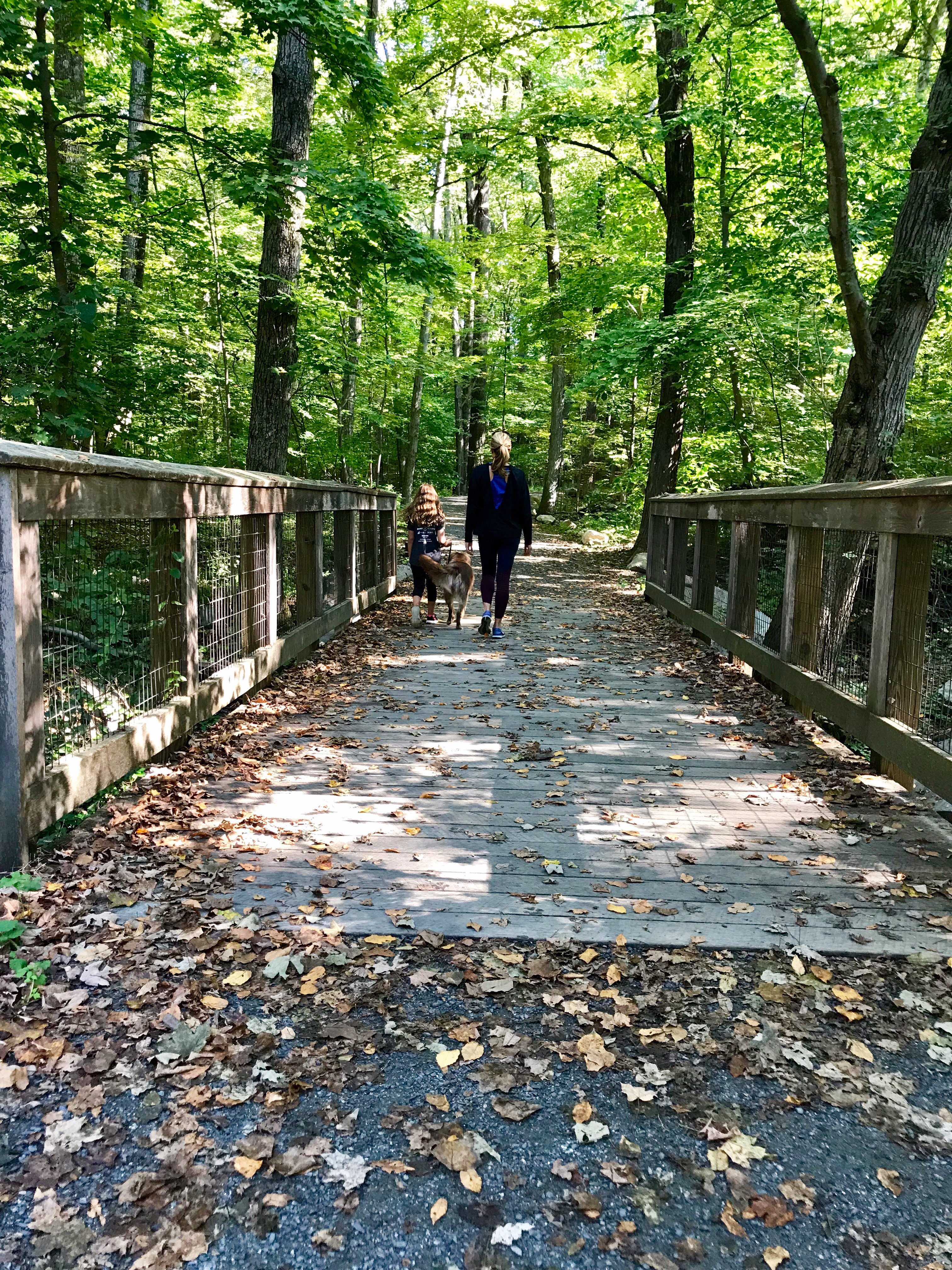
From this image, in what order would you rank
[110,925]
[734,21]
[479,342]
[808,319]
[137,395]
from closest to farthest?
1. [110,925]
2. [137,395]
3. [734,21]
4. [808,319]
5. [479,342]

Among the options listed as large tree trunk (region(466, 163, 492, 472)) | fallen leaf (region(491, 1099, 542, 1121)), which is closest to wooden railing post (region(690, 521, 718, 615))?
fallen leaf (region(491, 1099, 542, 1121))

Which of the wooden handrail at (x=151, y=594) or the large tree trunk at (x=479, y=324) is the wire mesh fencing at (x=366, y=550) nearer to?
the wooden handrail at (x=151, y=594)

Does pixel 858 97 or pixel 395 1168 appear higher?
pixel 858 97

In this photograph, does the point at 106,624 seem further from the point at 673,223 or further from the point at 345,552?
the point at 673,223

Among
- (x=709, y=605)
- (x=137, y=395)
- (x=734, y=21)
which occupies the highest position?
(x=734, y=21)

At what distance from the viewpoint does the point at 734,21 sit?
998 cm

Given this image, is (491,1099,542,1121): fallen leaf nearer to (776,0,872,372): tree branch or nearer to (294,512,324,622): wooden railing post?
(294,512,324,622): wooden railing post

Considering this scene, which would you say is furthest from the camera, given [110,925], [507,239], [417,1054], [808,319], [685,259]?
[507,239]

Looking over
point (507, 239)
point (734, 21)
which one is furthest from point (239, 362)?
point (507, 239)

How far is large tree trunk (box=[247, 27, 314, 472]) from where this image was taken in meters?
8.53

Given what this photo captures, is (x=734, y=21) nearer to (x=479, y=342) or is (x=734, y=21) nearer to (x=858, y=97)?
(x=858, y=97)

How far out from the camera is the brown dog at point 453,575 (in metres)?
9.79

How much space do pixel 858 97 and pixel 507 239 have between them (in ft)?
31.1

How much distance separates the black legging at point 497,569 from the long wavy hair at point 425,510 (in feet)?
2.95
